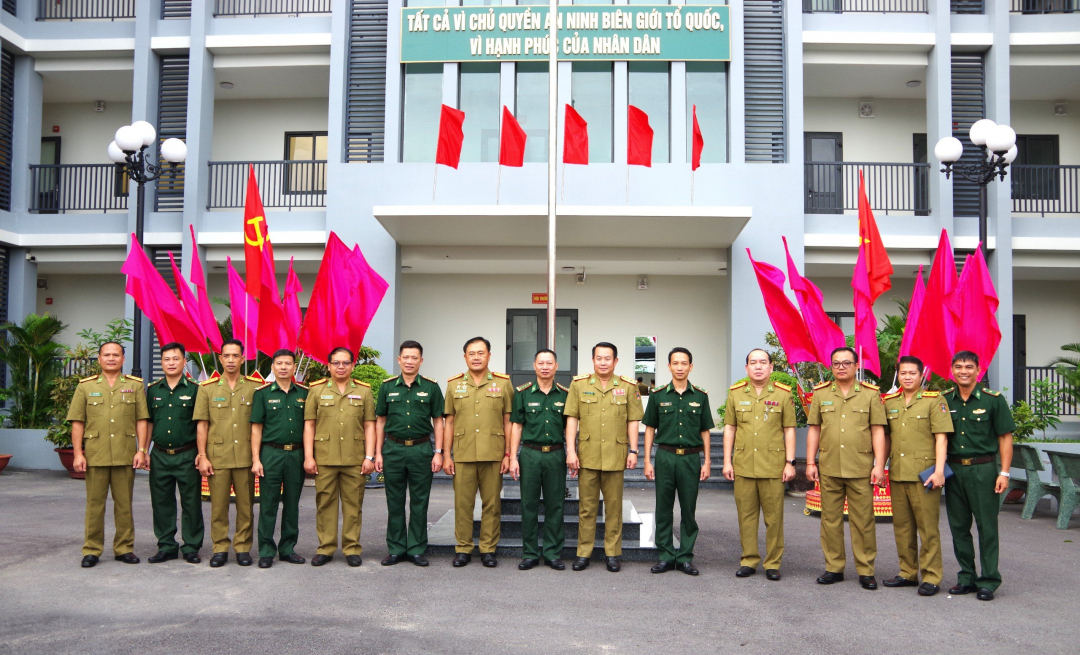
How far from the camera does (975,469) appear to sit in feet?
19.2

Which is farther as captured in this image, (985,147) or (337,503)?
(985,147)

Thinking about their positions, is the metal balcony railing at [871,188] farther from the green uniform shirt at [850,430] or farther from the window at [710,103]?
the green uniform shirt at [850,430]

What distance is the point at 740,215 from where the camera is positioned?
11930 mm

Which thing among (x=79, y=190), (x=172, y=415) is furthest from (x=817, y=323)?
(x=79, y=190)

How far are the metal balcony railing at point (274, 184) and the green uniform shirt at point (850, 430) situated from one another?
11.0 metres

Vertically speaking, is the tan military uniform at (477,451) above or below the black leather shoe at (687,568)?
above

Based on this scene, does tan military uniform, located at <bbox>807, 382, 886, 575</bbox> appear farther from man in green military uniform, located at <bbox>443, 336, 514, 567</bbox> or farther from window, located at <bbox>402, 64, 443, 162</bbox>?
window, located at <bbox>402, 64, 443, 162</bbox>

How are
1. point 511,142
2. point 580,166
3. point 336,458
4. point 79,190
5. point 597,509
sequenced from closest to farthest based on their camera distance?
point 336,458, point 597,509, point 511,142, point 580,166, point 79,190

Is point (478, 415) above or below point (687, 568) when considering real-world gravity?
above

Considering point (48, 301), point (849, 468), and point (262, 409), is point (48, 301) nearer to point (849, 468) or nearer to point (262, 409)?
point (262, 409)

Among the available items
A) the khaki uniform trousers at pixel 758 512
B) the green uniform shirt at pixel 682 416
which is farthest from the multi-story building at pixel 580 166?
the khaki uniform trousers at pixel 758 512

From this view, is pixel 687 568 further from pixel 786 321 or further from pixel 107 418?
pixel 107 418

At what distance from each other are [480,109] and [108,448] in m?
9.22

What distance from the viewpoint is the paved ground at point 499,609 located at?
4.68 metres
